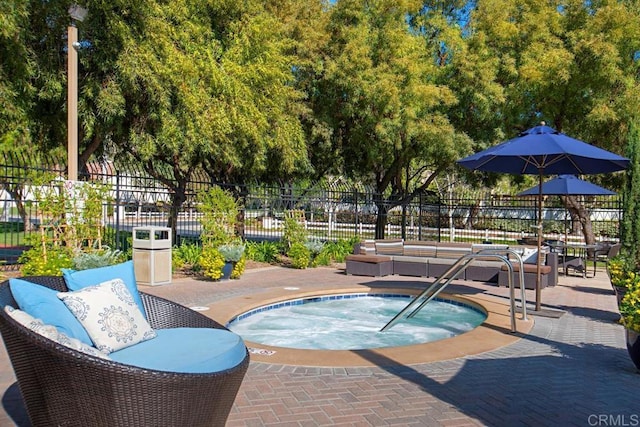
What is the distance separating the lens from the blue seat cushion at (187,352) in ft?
10.4

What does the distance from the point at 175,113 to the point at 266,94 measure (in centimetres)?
309

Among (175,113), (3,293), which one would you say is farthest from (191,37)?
(3,293)

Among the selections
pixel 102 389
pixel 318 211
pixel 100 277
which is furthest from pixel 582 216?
pixel 102 389

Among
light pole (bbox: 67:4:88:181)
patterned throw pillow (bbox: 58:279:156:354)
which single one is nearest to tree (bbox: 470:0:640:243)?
light pole (bbox: 67:4:88:181)

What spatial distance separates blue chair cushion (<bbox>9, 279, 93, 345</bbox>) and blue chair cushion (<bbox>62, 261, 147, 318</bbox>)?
0.28 m

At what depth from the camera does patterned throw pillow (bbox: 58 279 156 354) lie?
342cm

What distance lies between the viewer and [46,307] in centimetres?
327

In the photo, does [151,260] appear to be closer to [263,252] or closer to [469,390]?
[263,252]

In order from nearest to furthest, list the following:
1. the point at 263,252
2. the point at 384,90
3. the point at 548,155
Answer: the point at 548,155 < the point at 263,252 < the point at 384,90

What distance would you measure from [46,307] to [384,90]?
12.1 meters

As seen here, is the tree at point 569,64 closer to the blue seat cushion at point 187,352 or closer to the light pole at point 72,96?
the light pole at point 72,96

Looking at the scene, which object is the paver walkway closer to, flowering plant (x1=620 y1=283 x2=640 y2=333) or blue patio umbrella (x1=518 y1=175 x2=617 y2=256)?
flowering plant (x1=620 y1=283 x2=640 y2=333)

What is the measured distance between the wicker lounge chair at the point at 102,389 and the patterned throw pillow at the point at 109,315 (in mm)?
557

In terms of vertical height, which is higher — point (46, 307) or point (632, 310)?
point (46, 307)
